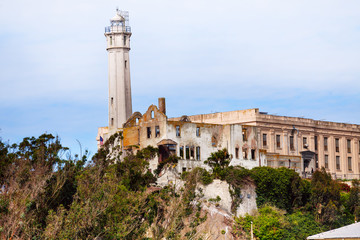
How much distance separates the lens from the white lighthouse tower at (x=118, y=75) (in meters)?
71.6

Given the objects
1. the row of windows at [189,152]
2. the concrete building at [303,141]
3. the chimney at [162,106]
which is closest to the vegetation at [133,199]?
the row of windows at [189,152]

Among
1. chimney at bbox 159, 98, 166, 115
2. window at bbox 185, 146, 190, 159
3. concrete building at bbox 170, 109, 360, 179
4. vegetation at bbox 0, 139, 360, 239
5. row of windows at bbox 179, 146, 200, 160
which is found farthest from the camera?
concrete building at bbox 170, 109, 360, 179

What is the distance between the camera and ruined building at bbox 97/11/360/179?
59.6m

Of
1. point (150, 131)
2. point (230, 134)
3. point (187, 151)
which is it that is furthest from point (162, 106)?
point (230, 134)

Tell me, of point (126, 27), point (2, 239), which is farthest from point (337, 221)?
point (2, 239)

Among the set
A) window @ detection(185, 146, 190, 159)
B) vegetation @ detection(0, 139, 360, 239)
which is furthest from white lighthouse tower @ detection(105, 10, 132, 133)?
window @ detection(185, 146, 190, 159)

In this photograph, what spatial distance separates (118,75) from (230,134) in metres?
16.0

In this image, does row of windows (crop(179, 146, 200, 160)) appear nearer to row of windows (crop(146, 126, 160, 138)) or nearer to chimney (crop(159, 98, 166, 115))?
row of windows (crop(146, 126, 160, 138))

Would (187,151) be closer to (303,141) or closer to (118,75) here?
(118,75)

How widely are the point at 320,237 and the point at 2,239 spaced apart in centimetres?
2732

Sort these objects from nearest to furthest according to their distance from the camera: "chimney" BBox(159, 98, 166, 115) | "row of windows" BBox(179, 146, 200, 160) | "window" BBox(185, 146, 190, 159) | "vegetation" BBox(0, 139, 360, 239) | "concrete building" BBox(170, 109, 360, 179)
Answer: "vegetation" BBox(0, 139, 360, 239)
"row of windows" BBox(179, 146, 200, 160)
"window" BBox(185, 146, 190, 159)
"chimney" BBox(159, 98, 166, 115)
"concrete building" BBox(170, 109, 360, 179)

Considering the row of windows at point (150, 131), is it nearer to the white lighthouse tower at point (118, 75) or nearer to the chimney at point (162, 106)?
the chimney at point (162, 106)

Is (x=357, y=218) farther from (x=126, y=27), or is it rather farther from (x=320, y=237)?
(x=126, y=27)

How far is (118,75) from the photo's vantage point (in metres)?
72.1
